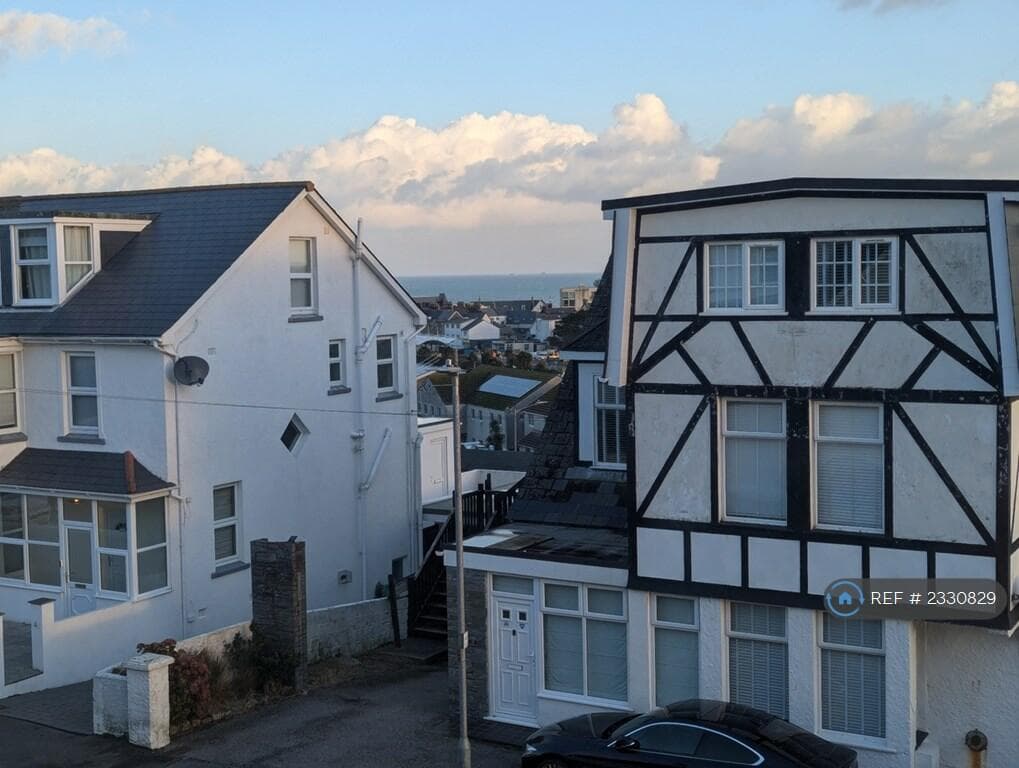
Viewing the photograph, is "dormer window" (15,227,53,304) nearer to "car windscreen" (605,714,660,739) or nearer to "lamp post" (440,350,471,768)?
"lamp post" (440,350,471,768)

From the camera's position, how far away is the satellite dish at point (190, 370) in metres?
22.8

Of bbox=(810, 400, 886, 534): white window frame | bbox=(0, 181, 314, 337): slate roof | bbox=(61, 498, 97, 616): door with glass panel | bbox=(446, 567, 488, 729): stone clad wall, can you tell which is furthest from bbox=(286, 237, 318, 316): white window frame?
bbox=(810, 400, 886, 534): white window frame

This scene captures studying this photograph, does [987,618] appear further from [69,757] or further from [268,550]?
[69,757]

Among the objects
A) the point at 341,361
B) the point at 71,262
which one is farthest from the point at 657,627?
the point at 71,262

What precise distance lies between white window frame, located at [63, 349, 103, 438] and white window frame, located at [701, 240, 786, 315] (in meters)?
12.7

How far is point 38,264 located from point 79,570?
6299 mm

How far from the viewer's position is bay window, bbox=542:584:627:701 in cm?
1806

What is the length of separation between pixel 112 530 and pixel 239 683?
5061mm

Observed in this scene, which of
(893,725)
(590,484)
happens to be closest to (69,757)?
(590,484)

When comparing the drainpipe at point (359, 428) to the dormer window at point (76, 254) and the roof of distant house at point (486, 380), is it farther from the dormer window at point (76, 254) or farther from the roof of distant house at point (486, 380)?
the roof of distant house at point (486, 380)

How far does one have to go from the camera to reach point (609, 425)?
20891 millimetres

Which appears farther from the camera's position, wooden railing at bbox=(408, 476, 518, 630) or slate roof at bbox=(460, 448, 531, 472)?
slate roof at bbox=(460, 448, 531, 472)

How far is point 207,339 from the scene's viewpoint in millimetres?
23922

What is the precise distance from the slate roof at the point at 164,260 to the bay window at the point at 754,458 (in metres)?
11.3
